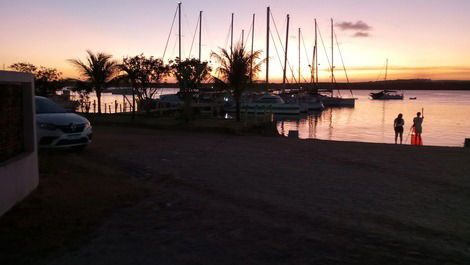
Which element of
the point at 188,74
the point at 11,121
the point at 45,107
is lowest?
the point at 11,121

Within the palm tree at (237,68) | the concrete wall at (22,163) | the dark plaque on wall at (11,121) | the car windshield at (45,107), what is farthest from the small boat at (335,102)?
the dark plaque on wall at (11,121)

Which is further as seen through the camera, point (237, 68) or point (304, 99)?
point (304, 99)

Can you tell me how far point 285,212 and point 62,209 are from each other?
3506mm

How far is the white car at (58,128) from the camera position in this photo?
9.73 m

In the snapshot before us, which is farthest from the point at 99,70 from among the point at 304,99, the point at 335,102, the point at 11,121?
the point at 335,102

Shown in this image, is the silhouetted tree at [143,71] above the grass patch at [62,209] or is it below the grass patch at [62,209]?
above

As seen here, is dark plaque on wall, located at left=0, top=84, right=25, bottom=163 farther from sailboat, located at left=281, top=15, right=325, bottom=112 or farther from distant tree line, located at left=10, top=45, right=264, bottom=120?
sailboat, located at left=281, top=15, right=325, bottom=112

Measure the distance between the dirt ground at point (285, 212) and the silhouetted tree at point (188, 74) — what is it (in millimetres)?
9589

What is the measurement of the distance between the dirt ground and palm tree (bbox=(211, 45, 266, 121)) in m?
10.1

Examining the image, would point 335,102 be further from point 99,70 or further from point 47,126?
point 47,126

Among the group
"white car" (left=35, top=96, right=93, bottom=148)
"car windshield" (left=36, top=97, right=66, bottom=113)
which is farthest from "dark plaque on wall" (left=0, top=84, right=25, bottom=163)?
"car windshield" (left=36, top=97, right=66, bottom=113)

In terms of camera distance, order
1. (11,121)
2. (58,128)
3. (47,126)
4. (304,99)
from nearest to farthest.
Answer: (11,121), (47,126), (58,128), (304,99)

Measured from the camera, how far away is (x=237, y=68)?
20625 millimetres

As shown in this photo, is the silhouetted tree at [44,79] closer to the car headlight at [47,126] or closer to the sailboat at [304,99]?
the car headlight at [47,126]
